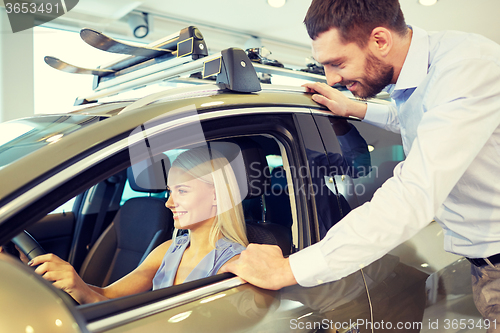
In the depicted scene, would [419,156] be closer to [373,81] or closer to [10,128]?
[373,81]

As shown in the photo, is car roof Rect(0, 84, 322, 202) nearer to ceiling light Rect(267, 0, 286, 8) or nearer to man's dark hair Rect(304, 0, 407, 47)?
man's dark hair Rect(304, 0, 407, 47)

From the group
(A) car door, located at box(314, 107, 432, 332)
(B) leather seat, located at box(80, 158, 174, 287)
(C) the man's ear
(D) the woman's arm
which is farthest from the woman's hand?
(C) the man's ear

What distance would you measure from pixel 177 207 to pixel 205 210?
0.31 feet

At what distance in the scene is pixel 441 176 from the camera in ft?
3.02

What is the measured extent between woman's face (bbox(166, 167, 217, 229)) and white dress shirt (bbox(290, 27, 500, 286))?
1.31ft

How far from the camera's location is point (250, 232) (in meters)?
1.32

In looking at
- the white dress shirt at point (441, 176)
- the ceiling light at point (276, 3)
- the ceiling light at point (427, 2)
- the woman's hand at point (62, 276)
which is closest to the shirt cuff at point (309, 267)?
the white dress shirt at point (441, 176)

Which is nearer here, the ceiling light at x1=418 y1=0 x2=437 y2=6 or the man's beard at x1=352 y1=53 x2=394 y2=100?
the man's beard at x1=352 y1=53 x2=394 y2=100

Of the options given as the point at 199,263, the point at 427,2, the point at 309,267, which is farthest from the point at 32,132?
the point at 427,2

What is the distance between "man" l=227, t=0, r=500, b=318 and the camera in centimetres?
94

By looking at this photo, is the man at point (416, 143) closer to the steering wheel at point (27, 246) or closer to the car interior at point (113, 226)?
the car interior at point (113, 226)

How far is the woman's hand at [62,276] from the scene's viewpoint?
118 cm

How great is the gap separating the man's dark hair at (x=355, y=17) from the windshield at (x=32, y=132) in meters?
0.75

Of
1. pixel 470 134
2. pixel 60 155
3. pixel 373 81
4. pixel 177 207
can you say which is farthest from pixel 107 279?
pixel 470 134
